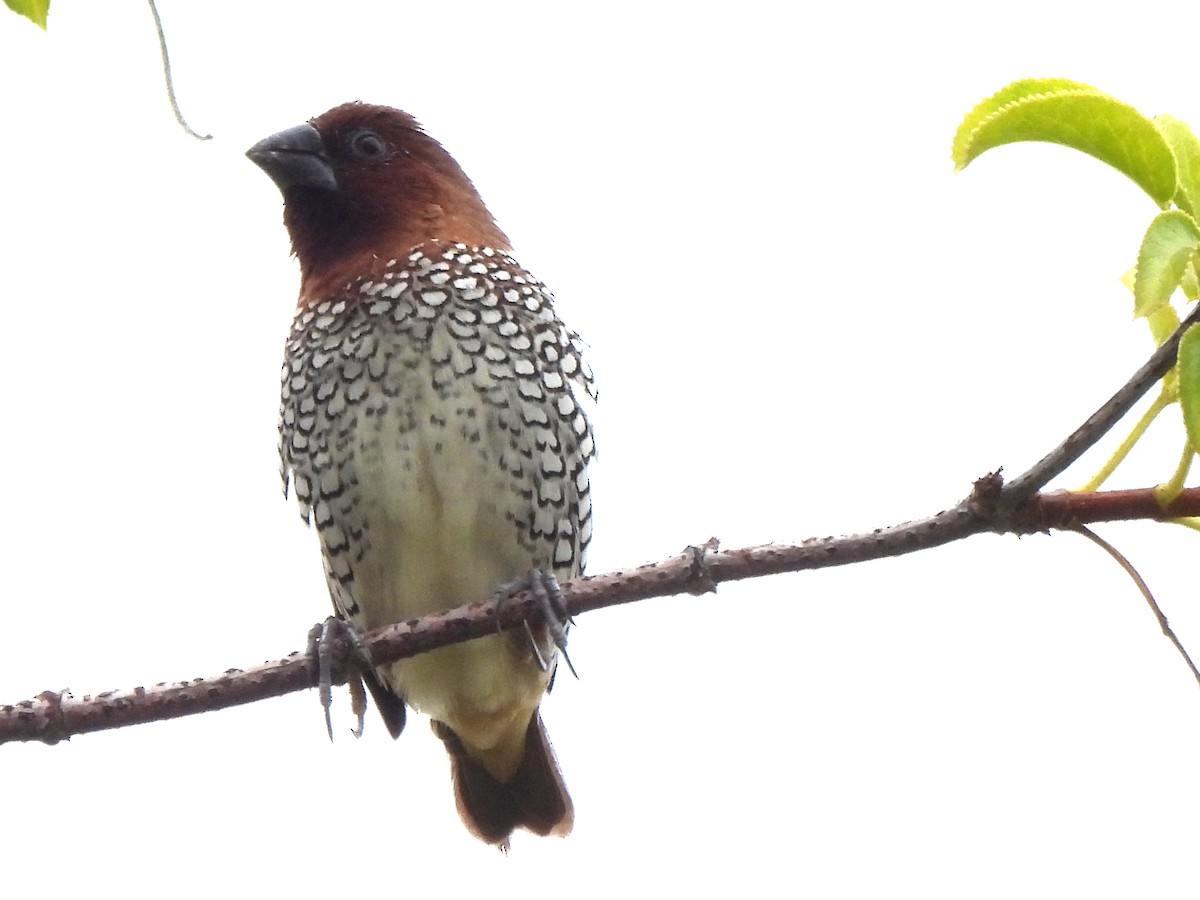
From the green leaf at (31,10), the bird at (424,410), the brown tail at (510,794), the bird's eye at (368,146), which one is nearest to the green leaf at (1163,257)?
the green leaf at (31,10)

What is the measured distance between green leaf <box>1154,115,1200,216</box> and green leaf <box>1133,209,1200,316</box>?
0.05m

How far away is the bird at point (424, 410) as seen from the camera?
12.9 ft

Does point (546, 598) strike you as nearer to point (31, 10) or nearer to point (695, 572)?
point (695, 572)

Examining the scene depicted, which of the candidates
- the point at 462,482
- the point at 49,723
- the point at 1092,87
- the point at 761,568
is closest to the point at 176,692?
the point at 49,723

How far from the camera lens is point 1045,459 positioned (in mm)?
2012

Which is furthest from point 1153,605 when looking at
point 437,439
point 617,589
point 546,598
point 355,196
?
point 355,196

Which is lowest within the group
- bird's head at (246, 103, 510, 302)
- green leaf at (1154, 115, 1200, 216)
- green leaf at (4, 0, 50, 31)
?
green leaf at (1154, 115, 1200, 216)

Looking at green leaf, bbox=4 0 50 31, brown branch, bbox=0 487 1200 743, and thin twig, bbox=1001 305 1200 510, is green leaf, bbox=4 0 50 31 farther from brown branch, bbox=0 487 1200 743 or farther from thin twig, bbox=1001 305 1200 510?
thin twig, bbox=1001 305 1200 510

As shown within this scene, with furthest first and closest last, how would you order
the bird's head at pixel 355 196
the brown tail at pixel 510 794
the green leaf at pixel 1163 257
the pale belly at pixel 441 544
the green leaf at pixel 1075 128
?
the brown tail at pixel 510 794, the bird's head at pixel 355 196, the pale belly at pixel 441 544, the green leaf at pixel 1075 128, the green leaf at pixel 1163 257

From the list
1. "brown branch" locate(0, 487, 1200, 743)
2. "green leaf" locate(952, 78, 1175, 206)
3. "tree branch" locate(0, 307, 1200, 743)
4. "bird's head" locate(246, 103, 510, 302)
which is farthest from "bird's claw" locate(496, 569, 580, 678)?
"green leaf" locate(952, 78, 1175, 206)

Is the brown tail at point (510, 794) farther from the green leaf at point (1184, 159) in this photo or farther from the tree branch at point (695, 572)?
the green leaf at point (1184, 159)

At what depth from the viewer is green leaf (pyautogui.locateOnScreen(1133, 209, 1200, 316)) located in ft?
5.86

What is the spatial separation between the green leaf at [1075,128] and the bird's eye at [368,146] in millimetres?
2809

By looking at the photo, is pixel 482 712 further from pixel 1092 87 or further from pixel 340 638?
pixel 1092 87
